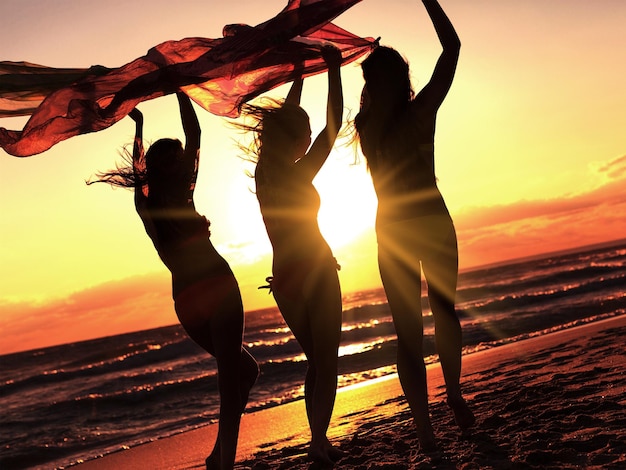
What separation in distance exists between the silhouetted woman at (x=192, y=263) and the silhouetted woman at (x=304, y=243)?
0.38m

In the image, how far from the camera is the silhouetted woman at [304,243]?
13.5 feet

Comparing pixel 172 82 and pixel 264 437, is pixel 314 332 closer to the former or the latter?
pixel 172 82

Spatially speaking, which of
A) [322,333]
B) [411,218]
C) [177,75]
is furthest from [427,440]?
[177,75]

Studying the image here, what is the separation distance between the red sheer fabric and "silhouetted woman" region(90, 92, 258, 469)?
0.97 m

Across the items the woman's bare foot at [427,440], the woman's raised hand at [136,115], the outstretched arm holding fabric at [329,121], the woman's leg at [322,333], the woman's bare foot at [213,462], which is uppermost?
the woman's raised hand at [136,115]

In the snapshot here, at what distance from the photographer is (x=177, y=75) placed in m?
4.97

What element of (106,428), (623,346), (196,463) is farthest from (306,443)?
(106,428)

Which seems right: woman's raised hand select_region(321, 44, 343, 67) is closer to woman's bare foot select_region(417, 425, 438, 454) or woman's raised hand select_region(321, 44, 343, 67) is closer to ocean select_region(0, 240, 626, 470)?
woman's bare foot select_region(417, 425, 438, 454)

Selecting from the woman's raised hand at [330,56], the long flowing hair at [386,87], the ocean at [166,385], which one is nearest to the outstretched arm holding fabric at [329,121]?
the woman's raised hand at [330,56]

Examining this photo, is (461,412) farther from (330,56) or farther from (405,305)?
(330,56)

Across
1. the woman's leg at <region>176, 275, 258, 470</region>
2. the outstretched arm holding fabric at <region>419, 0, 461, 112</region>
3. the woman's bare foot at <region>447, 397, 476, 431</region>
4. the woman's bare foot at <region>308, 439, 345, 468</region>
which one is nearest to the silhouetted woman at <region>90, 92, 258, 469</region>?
the woman's leg at <region>176, 275, 258, 470</region>

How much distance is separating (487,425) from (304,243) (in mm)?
1951

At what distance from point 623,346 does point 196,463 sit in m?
5.40

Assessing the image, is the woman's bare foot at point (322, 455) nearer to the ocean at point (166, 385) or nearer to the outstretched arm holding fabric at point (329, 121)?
the outstretched arm holding fabric at point (329, 121)
